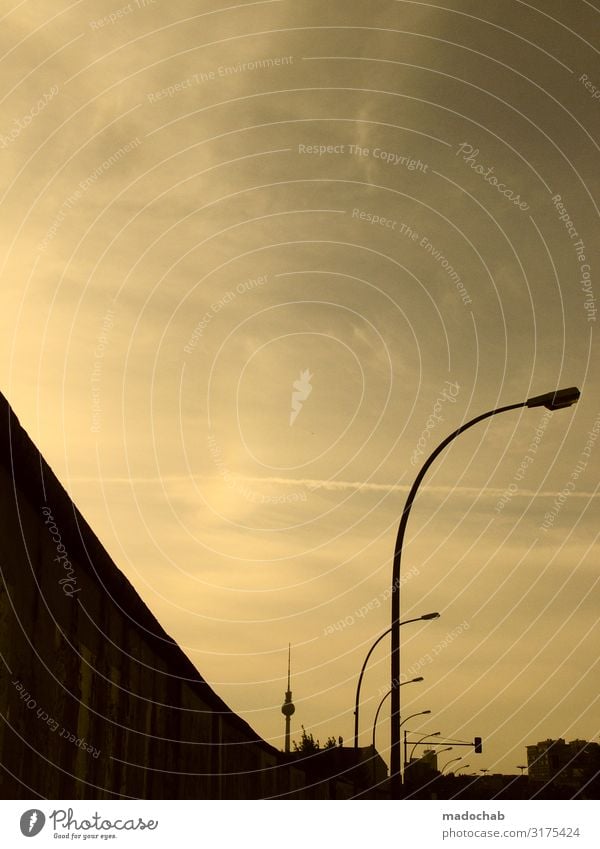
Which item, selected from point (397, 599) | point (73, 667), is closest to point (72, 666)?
point (73, 667)

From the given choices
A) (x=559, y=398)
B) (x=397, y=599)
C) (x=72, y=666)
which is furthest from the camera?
(x=397, y=599)

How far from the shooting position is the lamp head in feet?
45.1

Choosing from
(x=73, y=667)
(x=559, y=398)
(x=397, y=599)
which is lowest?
(x=73, y=667)

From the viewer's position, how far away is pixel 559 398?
1380 cm

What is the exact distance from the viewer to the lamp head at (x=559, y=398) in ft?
45.1

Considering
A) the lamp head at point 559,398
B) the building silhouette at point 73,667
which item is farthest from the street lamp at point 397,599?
the building silhouette at point 73,667

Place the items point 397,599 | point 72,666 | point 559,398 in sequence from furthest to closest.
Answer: point 397,599 < point 559,398 < point 72,666

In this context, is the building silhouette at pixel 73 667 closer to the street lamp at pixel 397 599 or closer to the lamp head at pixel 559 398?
the street lamp at pixel 397 599

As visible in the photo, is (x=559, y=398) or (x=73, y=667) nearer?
(x=73, y=667)

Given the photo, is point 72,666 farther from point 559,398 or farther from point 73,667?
point 559,398

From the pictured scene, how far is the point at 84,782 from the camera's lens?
9547 mm
